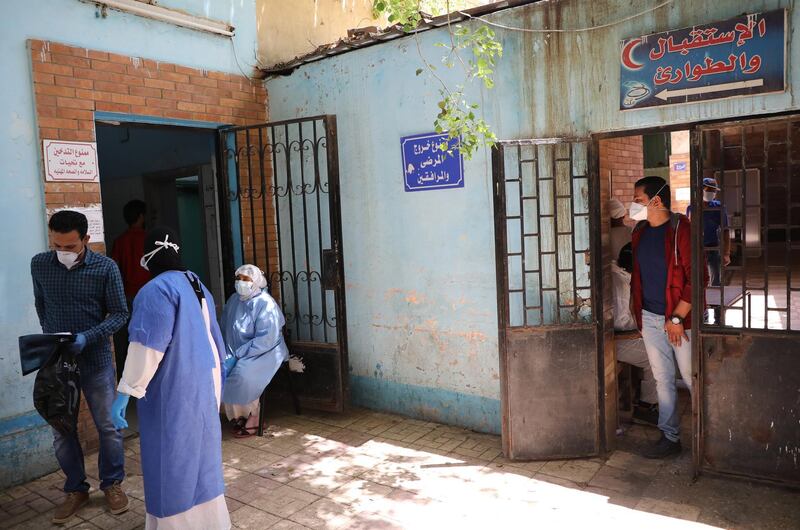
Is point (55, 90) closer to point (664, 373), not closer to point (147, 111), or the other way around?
point (147, 111)

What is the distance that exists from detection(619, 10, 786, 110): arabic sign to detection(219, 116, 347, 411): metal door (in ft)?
8.20

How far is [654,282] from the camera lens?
420cm

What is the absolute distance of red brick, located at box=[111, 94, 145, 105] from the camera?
456 centimetres

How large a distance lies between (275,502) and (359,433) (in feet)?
4.01

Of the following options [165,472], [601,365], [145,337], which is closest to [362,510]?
[165,472]

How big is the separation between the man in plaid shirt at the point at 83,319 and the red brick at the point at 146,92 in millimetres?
1563

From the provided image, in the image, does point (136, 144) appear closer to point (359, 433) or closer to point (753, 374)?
point (359, 433)

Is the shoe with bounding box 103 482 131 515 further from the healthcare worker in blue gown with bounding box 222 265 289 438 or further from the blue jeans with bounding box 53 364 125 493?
the healthcare worker in blue gown with bounding box 222 265 289 438

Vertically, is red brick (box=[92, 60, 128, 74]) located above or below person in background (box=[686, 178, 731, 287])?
above

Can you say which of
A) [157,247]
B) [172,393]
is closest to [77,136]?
[157,247]

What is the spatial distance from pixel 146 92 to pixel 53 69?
0.70 m

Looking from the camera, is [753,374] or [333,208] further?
[333,208]

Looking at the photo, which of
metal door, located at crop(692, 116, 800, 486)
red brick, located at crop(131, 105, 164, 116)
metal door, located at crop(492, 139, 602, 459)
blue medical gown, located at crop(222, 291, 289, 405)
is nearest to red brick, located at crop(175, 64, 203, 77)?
red brick, located at crop(131, 105, 164, 116)

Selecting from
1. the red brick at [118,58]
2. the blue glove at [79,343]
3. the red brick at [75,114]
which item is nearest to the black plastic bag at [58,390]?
the blue glove at [79,343]
